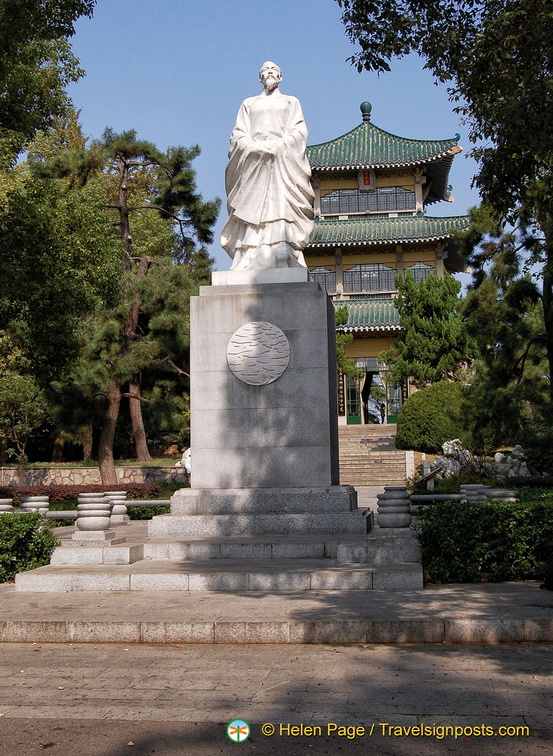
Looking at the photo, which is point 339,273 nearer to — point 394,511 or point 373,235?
point 373,235

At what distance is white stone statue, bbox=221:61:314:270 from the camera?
10.0 meters

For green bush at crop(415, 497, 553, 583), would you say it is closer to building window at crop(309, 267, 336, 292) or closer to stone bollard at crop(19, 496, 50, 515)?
stone bollard at crop(19, 496, 50, 515)

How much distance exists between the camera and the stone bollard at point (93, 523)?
8.43 m

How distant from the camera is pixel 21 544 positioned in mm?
8578

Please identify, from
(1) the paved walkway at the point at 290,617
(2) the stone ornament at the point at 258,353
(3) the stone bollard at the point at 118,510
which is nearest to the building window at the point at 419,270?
(3) the stone bollard at the point at 118,510

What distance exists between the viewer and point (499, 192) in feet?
30.8

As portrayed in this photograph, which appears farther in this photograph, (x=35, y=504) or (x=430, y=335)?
(x=430, y=335)

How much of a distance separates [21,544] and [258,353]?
127 inches

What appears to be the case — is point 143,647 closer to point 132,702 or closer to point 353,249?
point 132,702

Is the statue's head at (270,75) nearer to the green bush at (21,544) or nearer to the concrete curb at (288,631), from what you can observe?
the green bush at (21,544)

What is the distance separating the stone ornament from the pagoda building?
26464 mm

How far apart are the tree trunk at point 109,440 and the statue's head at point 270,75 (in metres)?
14.9

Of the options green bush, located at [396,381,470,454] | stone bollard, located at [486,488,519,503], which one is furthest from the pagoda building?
stone bollard, located at [486,488,519,503]

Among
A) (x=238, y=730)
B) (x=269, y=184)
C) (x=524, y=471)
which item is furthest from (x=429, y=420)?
(x=238, y=730)
